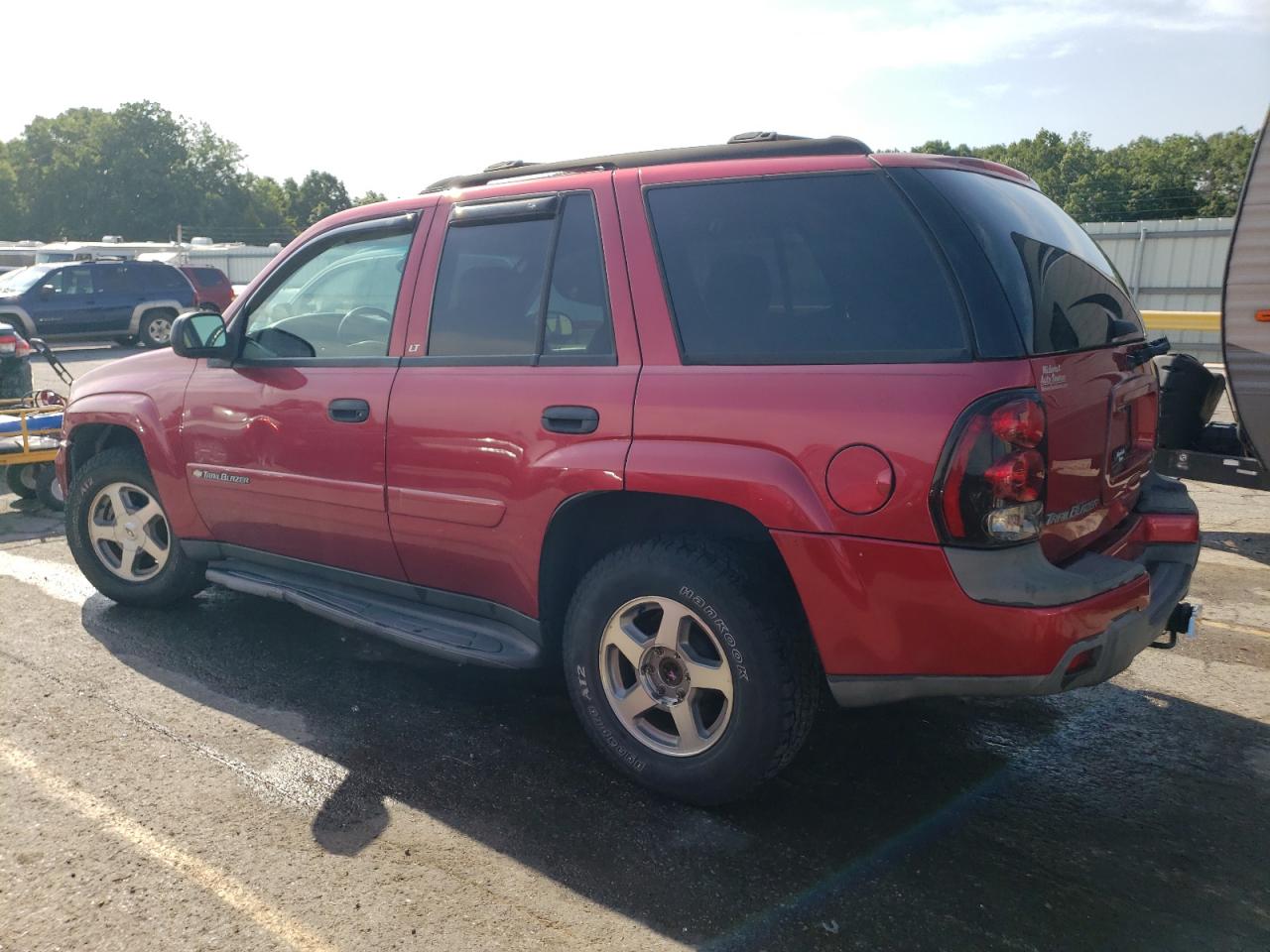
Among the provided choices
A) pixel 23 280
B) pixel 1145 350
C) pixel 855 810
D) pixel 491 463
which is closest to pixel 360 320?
pixel 491 463

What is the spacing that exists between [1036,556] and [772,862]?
1.13 metres

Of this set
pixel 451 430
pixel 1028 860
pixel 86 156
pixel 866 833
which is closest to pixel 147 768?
pixel 451 430

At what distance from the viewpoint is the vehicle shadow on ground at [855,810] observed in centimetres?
270

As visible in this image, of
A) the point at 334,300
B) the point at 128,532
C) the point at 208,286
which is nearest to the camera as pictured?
the point at 334,300

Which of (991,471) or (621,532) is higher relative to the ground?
(991,471)

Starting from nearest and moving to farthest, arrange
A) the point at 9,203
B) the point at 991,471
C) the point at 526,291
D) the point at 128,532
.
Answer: the point at 991,471
the point at 526,291
the point at 128,532
the point at 9,203

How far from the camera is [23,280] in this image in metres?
20.4

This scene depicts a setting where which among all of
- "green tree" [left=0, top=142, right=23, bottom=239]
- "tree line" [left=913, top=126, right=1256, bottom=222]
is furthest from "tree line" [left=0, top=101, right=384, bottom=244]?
"tree line" [left=913, top=126, right=1256, bottom=222]

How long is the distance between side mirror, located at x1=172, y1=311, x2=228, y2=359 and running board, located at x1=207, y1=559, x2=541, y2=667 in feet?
3.14

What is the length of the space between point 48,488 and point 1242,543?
26.7ft

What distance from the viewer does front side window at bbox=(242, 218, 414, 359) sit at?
4.04 m

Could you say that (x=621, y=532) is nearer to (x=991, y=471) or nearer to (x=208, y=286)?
(x=991, y=471)

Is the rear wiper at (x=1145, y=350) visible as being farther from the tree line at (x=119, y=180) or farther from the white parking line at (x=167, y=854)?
the tree line at (x=119, y=180)

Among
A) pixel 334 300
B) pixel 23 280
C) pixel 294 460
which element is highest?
pixel 334 300
